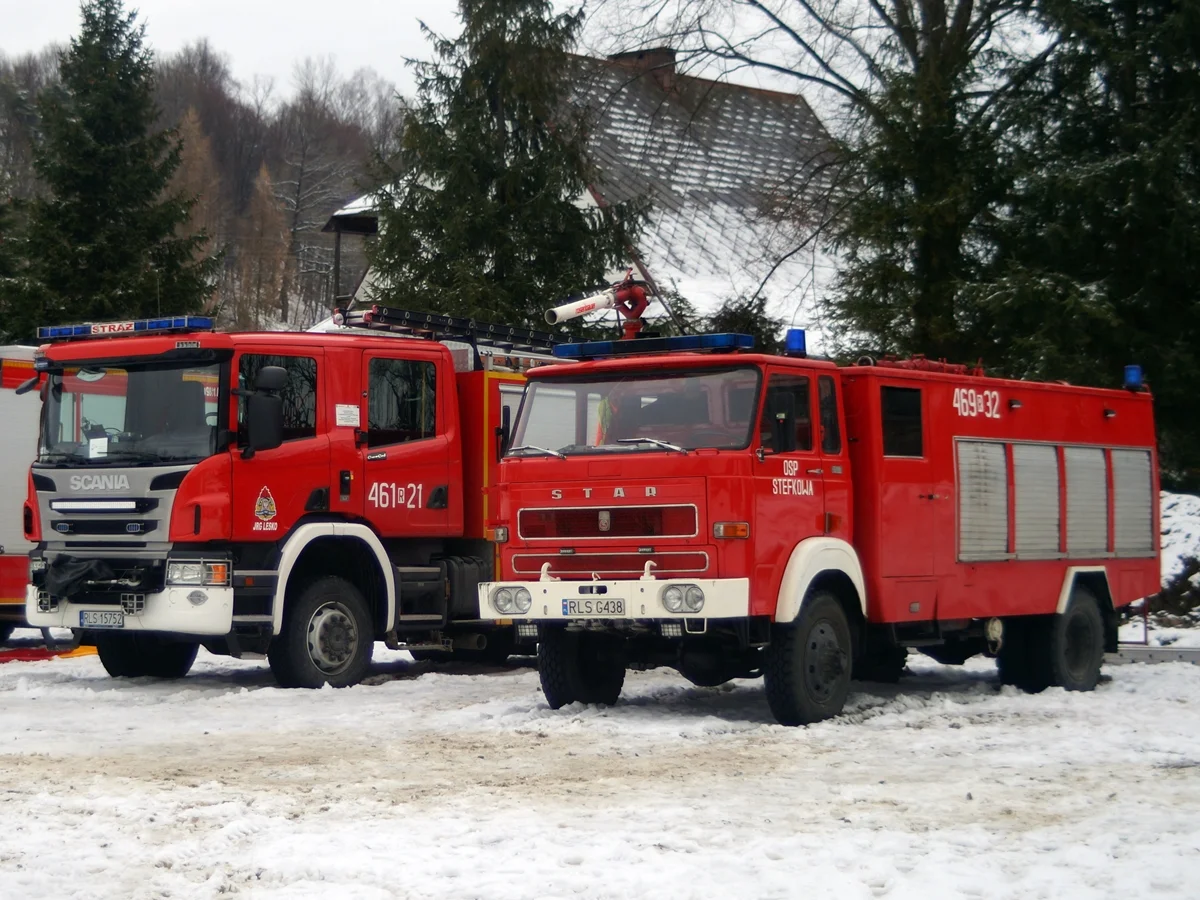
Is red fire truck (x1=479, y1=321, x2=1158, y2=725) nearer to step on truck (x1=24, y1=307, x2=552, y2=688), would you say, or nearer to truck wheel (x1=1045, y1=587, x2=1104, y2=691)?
truck wheel (x1=1045, y1=587, x2=1104, y2=691)

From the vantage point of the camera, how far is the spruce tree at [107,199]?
2855 cm

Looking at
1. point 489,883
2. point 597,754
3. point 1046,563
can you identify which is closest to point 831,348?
point 1046,563

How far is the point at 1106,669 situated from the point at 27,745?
9.90 m

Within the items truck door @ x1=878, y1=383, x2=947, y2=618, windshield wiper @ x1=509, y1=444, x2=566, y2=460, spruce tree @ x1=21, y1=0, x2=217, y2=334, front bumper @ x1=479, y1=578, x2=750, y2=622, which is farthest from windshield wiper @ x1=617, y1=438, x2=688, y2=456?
spruce tree @ x1=21, y1=0, x2=217, y2=334

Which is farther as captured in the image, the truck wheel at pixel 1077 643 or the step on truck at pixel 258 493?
the truck wheel at pixel 1077 643

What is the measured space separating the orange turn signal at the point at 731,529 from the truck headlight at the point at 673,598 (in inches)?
17.1

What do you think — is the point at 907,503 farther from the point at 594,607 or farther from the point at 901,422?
the point at 594,607

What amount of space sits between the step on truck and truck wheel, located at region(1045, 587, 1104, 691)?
4867 mm

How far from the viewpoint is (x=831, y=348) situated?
22.7 meters

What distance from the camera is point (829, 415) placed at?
11.5 metres

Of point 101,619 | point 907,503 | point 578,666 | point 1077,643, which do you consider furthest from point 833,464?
point 101,619

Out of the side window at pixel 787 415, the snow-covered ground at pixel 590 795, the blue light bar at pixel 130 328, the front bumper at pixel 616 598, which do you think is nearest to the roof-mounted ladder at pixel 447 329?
the blue light bar at pixel 130 328

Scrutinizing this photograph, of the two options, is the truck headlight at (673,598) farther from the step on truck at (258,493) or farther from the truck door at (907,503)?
the step on truck at (258,493)

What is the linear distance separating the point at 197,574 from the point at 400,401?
8.22 ft
